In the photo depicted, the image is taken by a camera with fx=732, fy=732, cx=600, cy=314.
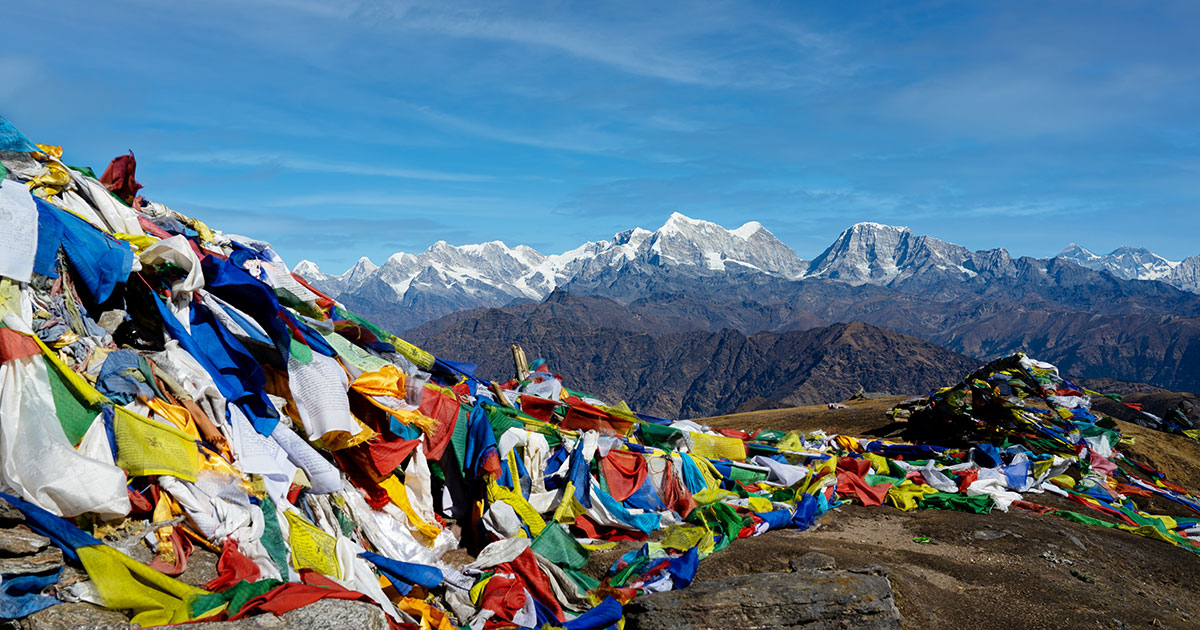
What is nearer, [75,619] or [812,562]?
[75,619]

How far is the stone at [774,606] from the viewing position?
6828 mm

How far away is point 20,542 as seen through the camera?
19.2ft

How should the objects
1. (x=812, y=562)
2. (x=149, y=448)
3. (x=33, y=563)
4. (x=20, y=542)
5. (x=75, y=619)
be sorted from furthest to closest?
1. (x=812, y=562)
2. (x=149, y=448)
3. (x=20, y=542)
4. (x=33, y=563)
5. (x=75, y=619)

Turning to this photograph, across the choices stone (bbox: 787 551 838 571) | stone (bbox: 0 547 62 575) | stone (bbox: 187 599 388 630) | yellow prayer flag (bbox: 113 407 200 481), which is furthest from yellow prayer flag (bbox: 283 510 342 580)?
stone (bbox: 787 551 838 571)

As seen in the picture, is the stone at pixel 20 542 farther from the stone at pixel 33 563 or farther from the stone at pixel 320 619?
the stone at pixel 320 619

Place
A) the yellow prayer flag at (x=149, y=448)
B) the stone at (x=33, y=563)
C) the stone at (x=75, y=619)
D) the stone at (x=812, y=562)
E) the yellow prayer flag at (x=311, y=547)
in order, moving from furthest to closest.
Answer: the stone at (x=812, y=562) < the yellow prayer flag at (x=311, y=547) < the yellow prayer flag at (x=149, y=448) < the stone at (x=33, y=563) < the stone at (x=75, y=619)

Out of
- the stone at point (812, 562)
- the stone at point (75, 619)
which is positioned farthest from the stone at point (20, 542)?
the stone at point (812, 562)

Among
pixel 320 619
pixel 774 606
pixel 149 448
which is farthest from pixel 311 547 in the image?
pixel 774 606

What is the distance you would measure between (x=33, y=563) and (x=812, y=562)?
7.60 metres

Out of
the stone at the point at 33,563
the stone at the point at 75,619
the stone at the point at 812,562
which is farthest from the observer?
the stone at the point at 812,562

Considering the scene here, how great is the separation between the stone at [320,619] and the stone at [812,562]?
4.86 m

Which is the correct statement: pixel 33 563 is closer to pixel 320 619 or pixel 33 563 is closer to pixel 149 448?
pixel 149 448

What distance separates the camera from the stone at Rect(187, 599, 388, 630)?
18.3ft

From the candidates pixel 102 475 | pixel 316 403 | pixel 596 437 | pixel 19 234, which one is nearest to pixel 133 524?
pixel 102 475
